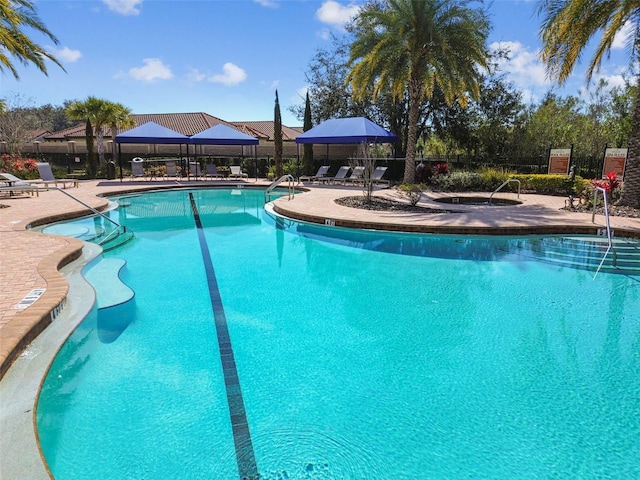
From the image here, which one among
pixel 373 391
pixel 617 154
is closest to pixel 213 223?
pixel 373 391

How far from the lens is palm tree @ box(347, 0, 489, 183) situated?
15867 millimetres

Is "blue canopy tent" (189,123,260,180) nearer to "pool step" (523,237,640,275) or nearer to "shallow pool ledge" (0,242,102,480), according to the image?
"pool step" (523,237,640,275)

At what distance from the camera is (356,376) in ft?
13.0

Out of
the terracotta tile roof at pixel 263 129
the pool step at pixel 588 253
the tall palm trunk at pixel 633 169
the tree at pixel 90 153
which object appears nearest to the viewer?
the pool step at pixel 588 253

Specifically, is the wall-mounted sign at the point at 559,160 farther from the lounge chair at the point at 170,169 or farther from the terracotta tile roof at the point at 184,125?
the lounge chair at the point at 170,169

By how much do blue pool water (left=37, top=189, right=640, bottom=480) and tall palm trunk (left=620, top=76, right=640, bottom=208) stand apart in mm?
6440

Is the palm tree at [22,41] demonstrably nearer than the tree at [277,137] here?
Yes

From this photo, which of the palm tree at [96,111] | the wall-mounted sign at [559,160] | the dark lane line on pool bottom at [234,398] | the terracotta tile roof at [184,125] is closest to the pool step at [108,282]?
the dark lane line on pool bottom at [234,398]

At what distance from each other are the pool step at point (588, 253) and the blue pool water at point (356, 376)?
22.3 inches

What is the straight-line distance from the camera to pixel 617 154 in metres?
15.8

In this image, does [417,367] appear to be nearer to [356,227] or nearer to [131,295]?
[131,295]

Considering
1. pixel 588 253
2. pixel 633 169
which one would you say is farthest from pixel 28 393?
pixel 633 169

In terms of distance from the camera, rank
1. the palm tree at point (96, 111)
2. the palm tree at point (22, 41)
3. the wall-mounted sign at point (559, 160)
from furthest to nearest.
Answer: the palm tree at point (96, 111), the wall-mounted sign at point (559, 160), the palm tree at point (22, 41)

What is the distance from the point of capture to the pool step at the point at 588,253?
7609 millimetres
